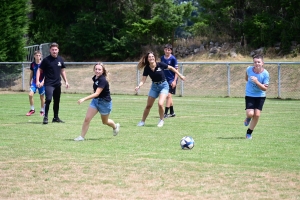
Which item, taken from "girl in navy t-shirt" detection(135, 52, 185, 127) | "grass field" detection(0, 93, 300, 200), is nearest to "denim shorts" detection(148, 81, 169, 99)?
"girl in navy t-shirt" detection(135, 52, 185, 127)

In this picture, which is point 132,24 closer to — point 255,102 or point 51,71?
Result: point 51,71

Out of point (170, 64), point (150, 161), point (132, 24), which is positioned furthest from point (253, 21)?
point (150, 161)

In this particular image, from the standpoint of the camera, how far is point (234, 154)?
1067cm

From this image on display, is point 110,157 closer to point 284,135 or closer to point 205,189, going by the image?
point 205,189

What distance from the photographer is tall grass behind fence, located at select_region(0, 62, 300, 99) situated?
30.0 m

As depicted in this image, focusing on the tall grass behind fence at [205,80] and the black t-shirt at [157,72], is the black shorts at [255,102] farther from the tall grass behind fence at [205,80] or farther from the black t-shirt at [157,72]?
the tall grass behind fence at [205,80]

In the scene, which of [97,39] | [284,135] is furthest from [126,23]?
[284,135]

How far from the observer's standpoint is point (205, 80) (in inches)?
1318

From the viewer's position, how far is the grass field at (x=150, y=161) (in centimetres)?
783

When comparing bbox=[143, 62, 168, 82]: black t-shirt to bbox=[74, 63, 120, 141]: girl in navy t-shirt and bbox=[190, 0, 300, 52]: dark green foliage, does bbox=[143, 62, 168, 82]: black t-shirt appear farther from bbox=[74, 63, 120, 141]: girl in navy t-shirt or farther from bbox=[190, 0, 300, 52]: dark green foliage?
bbox=[190, 0, 300, 52]: dark green foliage

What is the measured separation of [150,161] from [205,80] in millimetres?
23732

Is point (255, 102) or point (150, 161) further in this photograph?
point (255, 102)

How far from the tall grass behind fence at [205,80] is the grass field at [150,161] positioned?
13412mm

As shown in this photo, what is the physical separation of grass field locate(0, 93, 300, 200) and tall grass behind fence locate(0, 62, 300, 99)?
13412 mm
